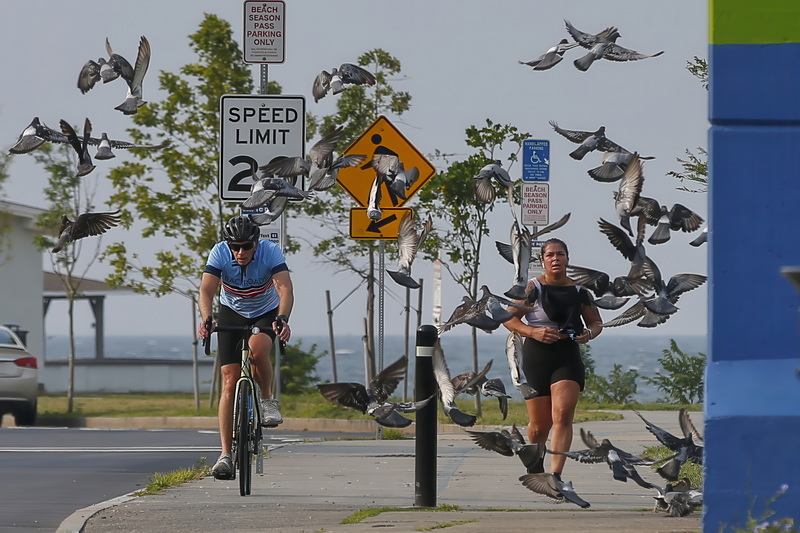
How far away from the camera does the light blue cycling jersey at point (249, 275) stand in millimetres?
9422

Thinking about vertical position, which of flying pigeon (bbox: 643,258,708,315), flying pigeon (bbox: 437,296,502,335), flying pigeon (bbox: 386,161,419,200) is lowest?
flying pigeon (bbox: 437,296,502,335)

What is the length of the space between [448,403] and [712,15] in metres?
3.33

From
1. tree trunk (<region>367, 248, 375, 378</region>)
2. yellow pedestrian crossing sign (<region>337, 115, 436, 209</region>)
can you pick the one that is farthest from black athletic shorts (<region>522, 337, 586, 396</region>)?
tree trunk (<region>367, 248, 375, 378</region>)

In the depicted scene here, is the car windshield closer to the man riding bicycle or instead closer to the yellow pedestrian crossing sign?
the yellow pedestrian crossing sign

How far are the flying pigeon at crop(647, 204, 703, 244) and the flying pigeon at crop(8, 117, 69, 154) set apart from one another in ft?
14.9

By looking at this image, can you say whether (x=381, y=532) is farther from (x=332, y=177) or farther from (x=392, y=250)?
(x=392, y=250)

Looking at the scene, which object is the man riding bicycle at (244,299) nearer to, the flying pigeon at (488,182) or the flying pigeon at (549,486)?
the flying pigeon at (488,182)

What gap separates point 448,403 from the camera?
341 inches

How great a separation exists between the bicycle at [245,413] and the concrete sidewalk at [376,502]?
0.29 m

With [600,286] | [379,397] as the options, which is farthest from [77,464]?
[600,286]

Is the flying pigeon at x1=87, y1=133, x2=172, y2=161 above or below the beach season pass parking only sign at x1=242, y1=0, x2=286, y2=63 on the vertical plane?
below

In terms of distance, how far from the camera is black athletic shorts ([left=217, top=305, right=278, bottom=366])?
374 inches

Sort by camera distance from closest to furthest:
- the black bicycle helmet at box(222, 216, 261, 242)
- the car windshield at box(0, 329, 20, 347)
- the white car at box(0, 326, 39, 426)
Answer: the black bicycle helmet at box(222, 216, 261, 242) → the white car at box(0, 326, 39, 426) → the car windshield at box(0, 329, 20, 347)

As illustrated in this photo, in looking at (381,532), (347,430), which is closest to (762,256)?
(381,532)
